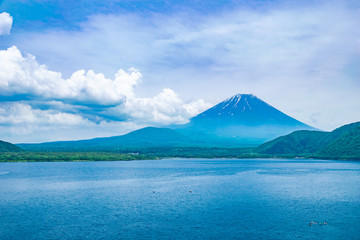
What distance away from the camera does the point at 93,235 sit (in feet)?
105

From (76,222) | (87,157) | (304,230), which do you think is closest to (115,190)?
(76,222)

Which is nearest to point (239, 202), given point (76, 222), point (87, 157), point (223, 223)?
point (223, 223)

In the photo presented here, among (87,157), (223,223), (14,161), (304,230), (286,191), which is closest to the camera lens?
(304,230)

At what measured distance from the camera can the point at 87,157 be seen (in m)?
158

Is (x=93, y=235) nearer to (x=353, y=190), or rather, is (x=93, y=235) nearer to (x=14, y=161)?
(x=353, y=190)

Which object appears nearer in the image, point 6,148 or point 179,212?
point 179,212

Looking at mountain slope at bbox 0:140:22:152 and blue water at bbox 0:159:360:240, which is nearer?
blue water at bbox 0:159:360:240

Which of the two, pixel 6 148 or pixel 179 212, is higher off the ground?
pixel 6 148

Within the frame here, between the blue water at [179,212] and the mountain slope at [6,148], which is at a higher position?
the mountain slope at [6,148]

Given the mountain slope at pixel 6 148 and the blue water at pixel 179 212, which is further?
the mountain slope at pixel 6 148

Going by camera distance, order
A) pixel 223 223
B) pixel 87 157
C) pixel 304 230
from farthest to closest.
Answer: pixel 87 157 < pixel 223 223 < pixel 304 230

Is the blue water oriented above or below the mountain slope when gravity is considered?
below

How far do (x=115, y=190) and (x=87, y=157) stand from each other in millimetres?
102278

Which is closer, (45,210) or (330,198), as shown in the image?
(45,210)
